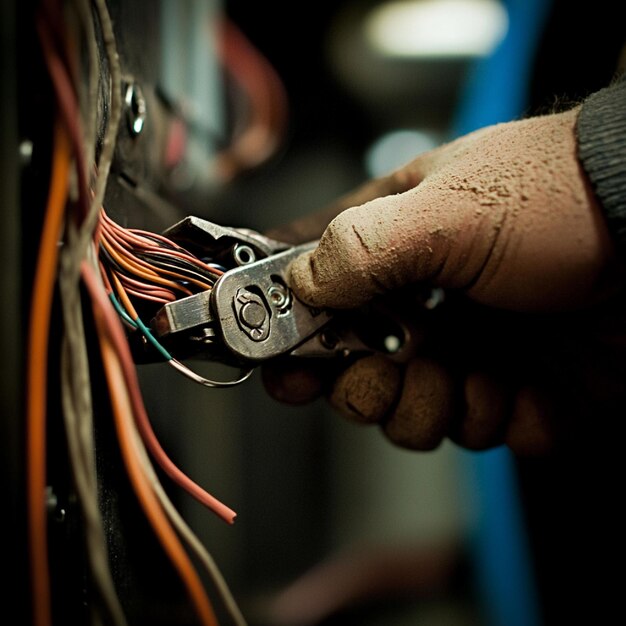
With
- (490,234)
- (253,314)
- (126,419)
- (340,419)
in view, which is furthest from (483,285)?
(340,419)

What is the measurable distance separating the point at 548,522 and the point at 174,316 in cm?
93

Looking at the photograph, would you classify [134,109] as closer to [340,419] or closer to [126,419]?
[126,419]

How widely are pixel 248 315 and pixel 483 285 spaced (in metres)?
0.21

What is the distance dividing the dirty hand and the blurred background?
396mm

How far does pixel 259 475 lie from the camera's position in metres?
1.25

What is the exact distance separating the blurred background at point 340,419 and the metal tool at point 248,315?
50cm

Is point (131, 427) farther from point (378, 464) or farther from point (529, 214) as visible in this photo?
point (378, 464)

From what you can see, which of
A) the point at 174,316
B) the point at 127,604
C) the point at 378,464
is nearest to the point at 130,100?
the point at 174,316

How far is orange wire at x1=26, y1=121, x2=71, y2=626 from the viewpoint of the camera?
0.29 meters

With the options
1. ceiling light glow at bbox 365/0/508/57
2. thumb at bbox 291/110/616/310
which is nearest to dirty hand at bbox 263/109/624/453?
thumb at bbox 291/110/616/310

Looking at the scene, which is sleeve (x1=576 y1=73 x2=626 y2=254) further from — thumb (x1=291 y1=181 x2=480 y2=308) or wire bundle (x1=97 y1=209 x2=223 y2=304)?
wire bundle (x1=97 y1=209 x2=223 y2=304)

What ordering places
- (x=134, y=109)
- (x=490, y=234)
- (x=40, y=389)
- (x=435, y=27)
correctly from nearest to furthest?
(x=40, y=389) → (x=490, y=234) → (x=134, y=109) → (x=435, y=27)

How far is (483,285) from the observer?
1.46ft

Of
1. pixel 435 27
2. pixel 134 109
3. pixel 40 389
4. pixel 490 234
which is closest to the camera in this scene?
pixel 40 389
